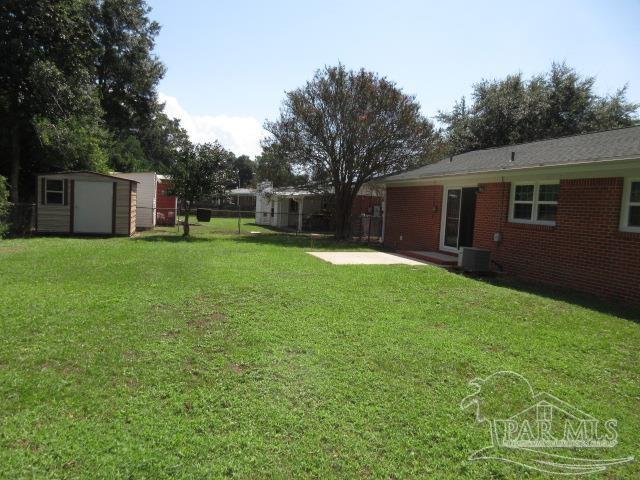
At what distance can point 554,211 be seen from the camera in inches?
→ 364

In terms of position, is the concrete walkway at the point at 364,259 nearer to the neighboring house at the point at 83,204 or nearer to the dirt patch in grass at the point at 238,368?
the dirt patch in grass at the point at 238,368

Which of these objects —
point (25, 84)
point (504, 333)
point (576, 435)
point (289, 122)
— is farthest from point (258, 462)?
point (25, 84)

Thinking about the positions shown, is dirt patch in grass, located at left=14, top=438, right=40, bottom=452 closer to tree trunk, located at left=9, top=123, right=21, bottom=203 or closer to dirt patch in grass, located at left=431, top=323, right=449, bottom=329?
dirt patch in grass, located at left=431, top=323, right=449, bottom=329

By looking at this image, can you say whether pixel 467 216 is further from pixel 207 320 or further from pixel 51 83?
pixel 51 83

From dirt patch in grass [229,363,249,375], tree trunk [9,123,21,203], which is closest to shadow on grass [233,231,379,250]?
tree trunk [9,123,21,203]

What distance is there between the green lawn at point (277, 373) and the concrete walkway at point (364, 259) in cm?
334

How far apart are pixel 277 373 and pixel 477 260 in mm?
7002

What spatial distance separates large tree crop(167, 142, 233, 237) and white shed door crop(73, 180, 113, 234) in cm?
249

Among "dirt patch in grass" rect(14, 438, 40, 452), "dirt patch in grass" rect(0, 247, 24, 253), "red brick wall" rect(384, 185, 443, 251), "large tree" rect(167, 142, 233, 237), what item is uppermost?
"large tree" rect(167, 142, 233, 237)

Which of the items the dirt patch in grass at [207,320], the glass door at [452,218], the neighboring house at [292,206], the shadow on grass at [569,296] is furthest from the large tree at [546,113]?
the dirt patch in grass at [207,320]

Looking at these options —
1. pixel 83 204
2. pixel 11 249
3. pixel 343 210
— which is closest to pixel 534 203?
pixel 343 210

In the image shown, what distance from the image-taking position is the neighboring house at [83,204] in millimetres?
16250

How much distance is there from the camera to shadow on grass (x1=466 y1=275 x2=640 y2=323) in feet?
21.9

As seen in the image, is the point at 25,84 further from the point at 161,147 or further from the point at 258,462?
the point at 161,147
